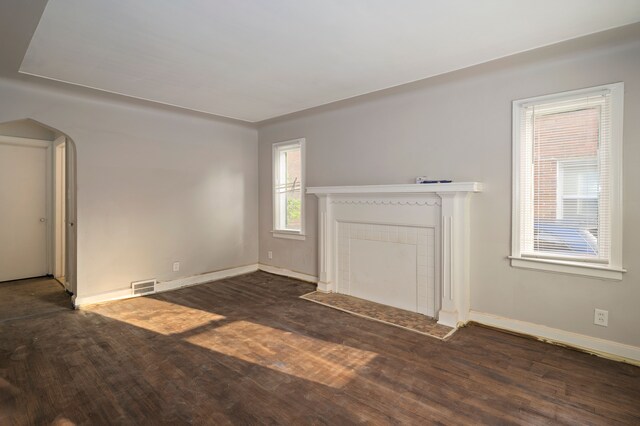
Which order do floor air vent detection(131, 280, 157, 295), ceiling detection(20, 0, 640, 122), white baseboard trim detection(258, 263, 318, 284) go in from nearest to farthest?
ceiling detection(20, 0, 640, 122) → floor air vent detection(131, 280, 157, 295) → white baseboard trim detection(258, 263, 318, 284)

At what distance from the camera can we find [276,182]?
219 inches

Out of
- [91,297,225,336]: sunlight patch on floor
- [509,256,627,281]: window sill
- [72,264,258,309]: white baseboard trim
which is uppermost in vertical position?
[509,256,627,281]: window sill

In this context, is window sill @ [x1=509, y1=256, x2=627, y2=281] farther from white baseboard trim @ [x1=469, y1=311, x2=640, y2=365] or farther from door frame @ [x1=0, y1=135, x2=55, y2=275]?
door frame @ [x1=0, y1=135, x2=55, y2=275]

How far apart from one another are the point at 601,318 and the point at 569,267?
457mm

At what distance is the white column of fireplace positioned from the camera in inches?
132

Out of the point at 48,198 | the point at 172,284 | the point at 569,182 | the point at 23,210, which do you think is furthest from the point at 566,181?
the point at 23,210

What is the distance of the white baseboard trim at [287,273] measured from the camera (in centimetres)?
504

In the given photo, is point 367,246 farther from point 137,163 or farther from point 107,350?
point 137,163

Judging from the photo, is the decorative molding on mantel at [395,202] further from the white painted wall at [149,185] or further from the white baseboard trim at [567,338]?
the white painted wall at [149,185]

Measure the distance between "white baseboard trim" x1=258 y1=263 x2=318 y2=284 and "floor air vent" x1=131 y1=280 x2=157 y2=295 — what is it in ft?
5.82

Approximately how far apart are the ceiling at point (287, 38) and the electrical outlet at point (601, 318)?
2201mm

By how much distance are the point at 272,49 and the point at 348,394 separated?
8.84 feet

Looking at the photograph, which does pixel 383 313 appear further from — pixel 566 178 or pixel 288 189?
pixel 288 189

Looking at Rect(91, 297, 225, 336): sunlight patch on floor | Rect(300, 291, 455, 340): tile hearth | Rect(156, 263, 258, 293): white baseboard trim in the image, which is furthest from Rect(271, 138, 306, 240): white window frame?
Rect(91, 297, 225, 336): sunlight patch on floor
